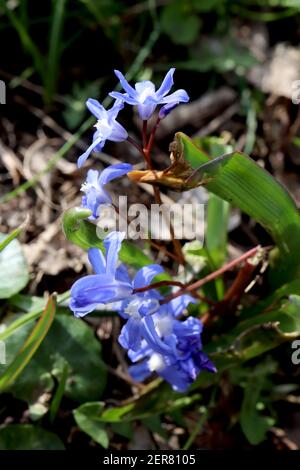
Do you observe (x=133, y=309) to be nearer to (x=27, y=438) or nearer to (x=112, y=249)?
(x=112, y=249)

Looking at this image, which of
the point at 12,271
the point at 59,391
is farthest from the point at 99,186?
the point at 59,391

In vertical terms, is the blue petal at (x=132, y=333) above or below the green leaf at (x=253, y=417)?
above

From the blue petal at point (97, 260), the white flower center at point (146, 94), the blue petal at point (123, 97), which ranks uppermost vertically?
the blue petal at point (123, 97)

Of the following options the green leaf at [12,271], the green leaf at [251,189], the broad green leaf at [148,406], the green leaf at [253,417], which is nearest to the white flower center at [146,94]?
the green leaf at [251,189]

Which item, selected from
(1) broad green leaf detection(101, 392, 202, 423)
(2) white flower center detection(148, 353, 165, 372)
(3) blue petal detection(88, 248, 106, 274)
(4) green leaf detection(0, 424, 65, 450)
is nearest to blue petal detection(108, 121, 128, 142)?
(3) blue petal detection(88, 248, 106, 274)

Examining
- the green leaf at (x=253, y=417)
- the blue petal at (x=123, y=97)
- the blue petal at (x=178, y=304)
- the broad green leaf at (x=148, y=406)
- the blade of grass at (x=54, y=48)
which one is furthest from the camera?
the blade of grass at (x=54, y=48)

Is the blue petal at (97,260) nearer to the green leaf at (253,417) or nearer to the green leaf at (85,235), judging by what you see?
the green leaf at (85,235)

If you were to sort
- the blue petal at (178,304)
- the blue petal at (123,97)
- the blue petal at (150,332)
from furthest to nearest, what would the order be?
1. the blue petal at (178,304)
2. the blue petal at (150,332)
3. the blue petal at (123,97)
